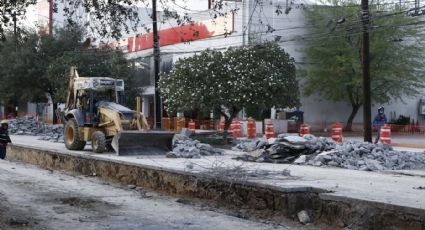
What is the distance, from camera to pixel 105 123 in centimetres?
2267

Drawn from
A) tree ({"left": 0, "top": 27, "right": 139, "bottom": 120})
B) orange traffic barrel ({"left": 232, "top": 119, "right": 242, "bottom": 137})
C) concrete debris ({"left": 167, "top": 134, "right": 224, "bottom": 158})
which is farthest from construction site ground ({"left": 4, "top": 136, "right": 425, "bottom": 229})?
tree ({"left": 0, "top": 27, "right": 139, "bottom": 120})

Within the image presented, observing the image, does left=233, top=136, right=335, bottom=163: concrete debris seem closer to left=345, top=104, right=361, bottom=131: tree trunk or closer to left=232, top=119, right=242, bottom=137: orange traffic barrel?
left=232, top=119, right=242, bottom=137: orange traffic barrel

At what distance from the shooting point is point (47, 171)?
19922 mm

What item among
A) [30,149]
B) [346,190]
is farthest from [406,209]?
[30,149]

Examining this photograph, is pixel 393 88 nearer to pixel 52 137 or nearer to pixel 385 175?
pixel 52 137

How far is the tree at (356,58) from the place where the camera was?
43.3 metres

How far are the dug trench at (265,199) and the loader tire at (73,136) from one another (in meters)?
5.02

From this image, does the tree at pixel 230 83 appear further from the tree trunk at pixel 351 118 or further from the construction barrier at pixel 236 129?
the tree trunk at pixel 351 118

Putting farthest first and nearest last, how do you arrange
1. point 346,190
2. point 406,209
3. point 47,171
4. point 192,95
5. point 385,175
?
point 192,95, point 47,171, point 385,175, point 346,190, point 406,209

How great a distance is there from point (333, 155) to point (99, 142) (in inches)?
342

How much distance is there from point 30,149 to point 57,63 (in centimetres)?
2122

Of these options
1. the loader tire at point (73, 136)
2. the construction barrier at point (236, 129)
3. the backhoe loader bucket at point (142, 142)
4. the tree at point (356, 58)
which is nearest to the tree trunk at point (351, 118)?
the tree at point (356, 58)

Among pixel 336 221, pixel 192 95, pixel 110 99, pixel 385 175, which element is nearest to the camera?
pixel 336 221

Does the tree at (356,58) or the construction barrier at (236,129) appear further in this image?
the tree at (356,58)
